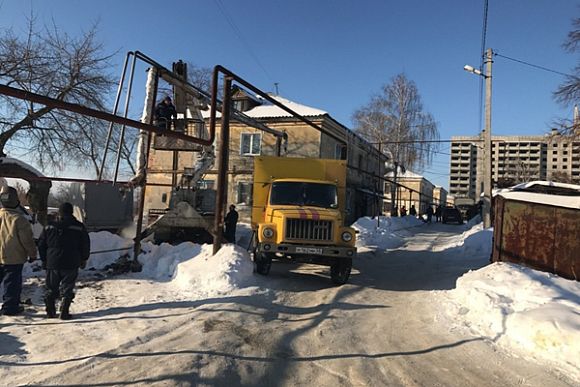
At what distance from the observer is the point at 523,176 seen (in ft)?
186

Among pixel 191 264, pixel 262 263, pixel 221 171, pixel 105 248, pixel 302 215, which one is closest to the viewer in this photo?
pixel 191 264

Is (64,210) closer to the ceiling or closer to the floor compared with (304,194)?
closer to the floor

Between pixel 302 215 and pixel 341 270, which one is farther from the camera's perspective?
pixel 341 270

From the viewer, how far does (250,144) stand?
29.8 metres

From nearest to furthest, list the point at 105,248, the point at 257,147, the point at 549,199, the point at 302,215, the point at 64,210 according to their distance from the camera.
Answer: the point at 64,210 < the point at 302,215 < the point at 549,199 < the point at 105,248 < the point at 257,147

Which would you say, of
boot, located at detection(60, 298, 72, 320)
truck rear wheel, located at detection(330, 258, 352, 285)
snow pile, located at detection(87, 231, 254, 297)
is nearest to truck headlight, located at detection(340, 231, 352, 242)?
truck rear wheel, located at detection(330, 258, 352, 285)

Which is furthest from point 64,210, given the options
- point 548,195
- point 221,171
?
point 548,195

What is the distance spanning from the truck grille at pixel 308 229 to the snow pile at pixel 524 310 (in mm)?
2845

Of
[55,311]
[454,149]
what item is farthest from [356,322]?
[454,149]

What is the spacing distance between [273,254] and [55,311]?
4573 millimetres

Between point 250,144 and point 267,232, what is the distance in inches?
820

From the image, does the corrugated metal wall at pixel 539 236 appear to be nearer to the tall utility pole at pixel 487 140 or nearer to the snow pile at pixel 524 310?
the snow pile at pixel 524 310

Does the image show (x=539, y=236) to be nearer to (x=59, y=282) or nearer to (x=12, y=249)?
(x=59, y=282)

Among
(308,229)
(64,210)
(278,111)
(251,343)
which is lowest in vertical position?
(251,343)
